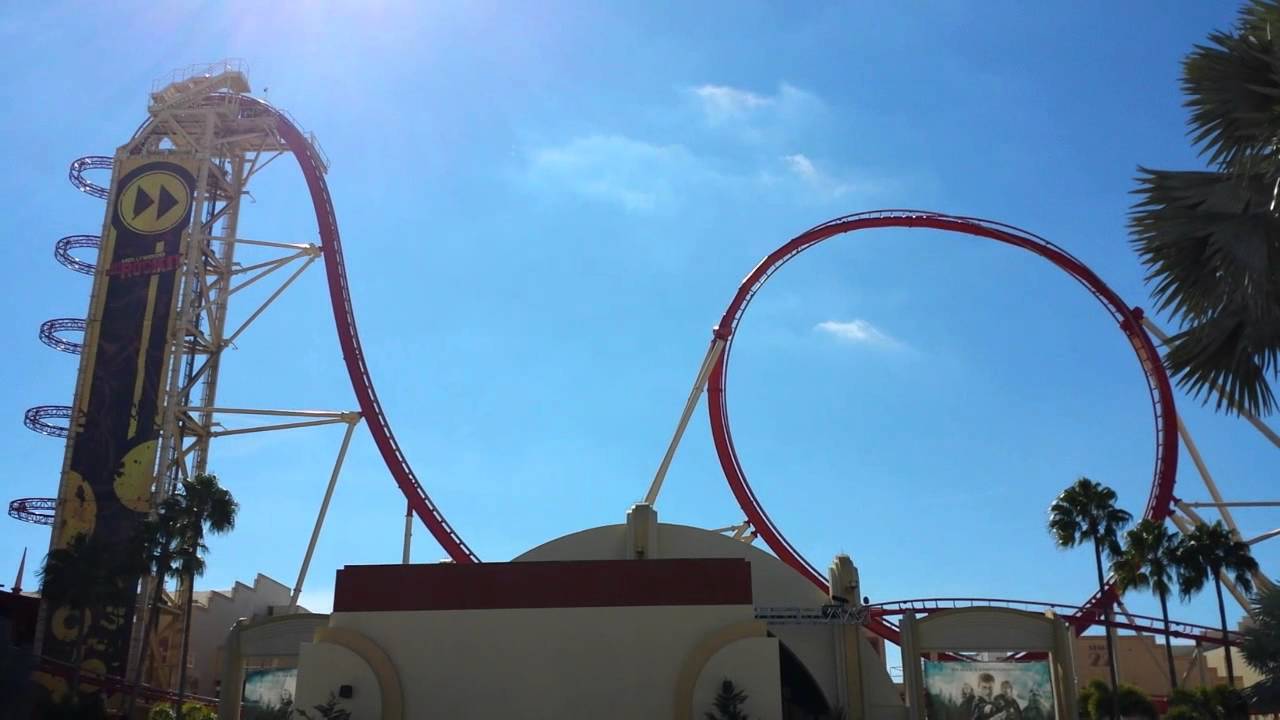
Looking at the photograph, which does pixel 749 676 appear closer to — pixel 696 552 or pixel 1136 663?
pixel 696 552

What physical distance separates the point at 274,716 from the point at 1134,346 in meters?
26.8

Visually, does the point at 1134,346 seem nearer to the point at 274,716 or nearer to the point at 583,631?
the point at 583,631

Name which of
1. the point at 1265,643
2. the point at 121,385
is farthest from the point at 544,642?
the point at 121,385

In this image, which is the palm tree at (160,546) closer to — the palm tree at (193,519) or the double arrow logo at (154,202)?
the palm tree at (193,519)

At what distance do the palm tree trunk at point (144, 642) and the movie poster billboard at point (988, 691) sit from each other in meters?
20.7

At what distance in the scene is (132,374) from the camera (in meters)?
39.5

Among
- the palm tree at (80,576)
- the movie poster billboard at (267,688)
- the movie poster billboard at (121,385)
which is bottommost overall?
the movie poster billboard at (267,688)

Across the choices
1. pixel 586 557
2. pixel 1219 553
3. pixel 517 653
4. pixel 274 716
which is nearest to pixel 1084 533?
pixel 1219 553

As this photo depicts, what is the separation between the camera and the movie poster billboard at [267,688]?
94.6 feet

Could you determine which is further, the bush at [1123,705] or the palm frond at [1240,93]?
the bush at [1123,705]

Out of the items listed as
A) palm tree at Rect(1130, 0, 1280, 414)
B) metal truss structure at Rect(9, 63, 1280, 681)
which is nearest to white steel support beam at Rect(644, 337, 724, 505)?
metal truss structure at Rect(9, 63, 1280, 681)

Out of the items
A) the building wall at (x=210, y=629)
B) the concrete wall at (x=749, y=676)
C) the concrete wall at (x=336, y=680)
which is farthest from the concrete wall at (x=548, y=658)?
the building wall at (x=210, y=629)

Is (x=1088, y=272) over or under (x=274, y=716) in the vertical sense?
over

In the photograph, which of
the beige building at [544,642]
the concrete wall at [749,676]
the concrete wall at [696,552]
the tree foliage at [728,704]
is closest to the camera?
the tree foliage at [728,704]
